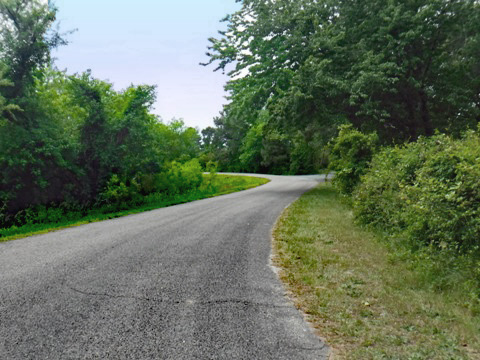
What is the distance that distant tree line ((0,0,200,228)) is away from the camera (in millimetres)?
14742

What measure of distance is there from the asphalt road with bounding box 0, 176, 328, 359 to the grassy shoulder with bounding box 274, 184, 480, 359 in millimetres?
378

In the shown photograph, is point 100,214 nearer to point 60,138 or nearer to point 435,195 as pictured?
point 60,138

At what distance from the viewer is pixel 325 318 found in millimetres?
3928

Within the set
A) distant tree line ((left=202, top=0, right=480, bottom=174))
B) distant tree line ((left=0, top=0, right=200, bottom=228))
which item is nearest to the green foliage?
distant tree line ((left=202, top=0, right=480, bottom=174))

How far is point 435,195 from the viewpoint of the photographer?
16.9ft

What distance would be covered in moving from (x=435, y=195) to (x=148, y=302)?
4871 mm

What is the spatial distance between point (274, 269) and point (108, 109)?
15.5 meters

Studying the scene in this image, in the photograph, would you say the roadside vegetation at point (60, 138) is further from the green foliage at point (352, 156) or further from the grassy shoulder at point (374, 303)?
the grassy shoulder at point (374, 303)

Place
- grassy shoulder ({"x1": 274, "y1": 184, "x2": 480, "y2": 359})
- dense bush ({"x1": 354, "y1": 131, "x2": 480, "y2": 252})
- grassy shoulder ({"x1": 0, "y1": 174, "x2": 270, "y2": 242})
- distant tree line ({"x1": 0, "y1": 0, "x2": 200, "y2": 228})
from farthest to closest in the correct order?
1. distant tree line ({"x1": 0, "y1": 0, "x2": 200, "y2": 228})
2. grassy shoulder ({"x1": 0, "y1": 174, "x2": 270, "y2": 242})
3. dense bush ({"x1": 354, "y1": 131, "x2": 480, "y2": 252})
4. grassy shoulder ({"x1": 274, "y1": 184, "x2": 480, "y2": 359})

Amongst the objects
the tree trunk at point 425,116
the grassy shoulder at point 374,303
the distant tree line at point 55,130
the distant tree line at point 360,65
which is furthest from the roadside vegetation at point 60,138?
the tree trunk at point 425,116

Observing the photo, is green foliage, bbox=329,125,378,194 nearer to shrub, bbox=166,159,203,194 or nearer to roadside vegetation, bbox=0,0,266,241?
roadside vegetation, bbox=0,0,266,241

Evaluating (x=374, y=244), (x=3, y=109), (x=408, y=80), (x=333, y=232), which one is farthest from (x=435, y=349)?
(x=3, y=109)

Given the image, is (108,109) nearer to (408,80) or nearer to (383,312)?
(408,80)

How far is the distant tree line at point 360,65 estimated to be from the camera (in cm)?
1524
